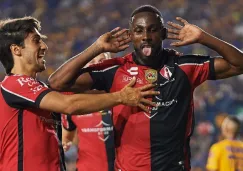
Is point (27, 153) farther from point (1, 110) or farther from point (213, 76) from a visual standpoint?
point (213, 76)

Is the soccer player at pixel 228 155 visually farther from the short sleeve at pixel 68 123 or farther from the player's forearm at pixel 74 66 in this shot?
the player's forearm at pixel 74 66

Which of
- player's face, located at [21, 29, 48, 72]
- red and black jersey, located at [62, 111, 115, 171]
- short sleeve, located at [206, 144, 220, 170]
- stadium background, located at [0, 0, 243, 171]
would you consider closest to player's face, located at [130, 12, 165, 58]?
player's face, located at [21, 29, 48, 72]

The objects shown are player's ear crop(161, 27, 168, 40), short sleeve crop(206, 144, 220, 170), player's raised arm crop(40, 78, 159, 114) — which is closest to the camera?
player's raised arm crop(40, 78, 159, 114)

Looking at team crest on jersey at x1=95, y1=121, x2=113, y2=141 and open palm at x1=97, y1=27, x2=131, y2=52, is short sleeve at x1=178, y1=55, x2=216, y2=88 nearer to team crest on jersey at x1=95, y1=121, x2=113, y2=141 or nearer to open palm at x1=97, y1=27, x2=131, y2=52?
open palm at x1=97, y1=27, x2=131, y2=52

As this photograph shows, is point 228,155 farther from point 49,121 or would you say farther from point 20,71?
point 20,71

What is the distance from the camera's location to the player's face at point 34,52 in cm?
457

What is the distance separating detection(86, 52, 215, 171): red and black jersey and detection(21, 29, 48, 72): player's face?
1.79 feet

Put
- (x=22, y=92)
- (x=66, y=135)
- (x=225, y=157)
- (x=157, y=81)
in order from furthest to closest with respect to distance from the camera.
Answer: (x=225, y=157) → (x=66, y=135) → (x=157, y=81) → (x=22, y=92)

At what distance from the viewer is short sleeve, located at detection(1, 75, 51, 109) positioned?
14.3ft

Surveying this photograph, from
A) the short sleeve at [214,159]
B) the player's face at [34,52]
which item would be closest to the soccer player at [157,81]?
the player's face at [34,52]

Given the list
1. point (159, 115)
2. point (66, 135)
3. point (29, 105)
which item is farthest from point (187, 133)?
point (66, 135)

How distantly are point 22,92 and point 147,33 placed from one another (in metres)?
1.16

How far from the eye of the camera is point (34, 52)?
15.0 feet

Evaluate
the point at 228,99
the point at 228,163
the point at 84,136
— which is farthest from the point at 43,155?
the point at 228,99
